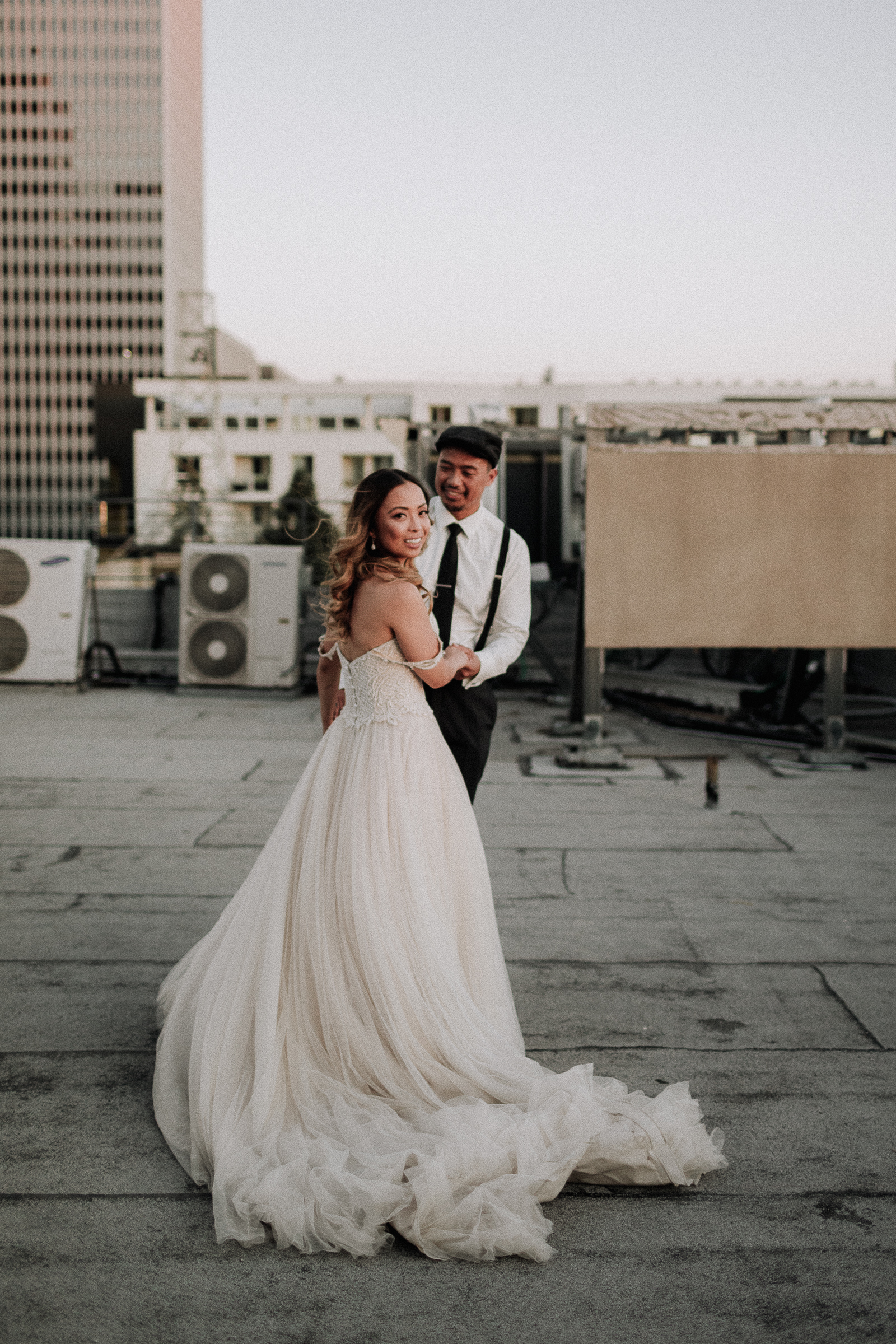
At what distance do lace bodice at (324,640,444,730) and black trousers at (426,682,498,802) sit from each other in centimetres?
69

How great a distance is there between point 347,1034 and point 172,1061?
0.56 meters

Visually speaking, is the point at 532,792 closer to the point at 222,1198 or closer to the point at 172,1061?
the point at 172,1061

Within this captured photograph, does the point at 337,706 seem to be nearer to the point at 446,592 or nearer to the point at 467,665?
the point at 467,665

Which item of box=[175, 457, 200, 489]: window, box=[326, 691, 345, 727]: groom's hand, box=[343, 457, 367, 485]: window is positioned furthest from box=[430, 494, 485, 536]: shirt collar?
box=[343, 457, 367, 485]: window

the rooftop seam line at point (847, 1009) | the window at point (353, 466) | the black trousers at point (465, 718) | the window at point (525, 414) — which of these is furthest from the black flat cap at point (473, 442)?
the window at point (353, 466)

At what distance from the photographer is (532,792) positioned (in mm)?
7148

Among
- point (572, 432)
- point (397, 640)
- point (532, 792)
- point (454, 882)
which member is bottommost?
point (532, 792)

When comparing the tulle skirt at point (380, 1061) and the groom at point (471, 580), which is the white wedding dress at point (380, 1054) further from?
the groom at point (471, 580)

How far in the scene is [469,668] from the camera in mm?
3188

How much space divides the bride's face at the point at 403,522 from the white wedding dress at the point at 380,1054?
293mm

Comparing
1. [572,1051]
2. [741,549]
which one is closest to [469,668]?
[572,1051]

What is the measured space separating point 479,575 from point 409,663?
0.96m

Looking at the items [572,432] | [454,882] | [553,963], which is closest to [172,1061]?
[454,882]

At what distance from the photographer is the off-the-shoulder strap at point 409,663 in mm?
2945
